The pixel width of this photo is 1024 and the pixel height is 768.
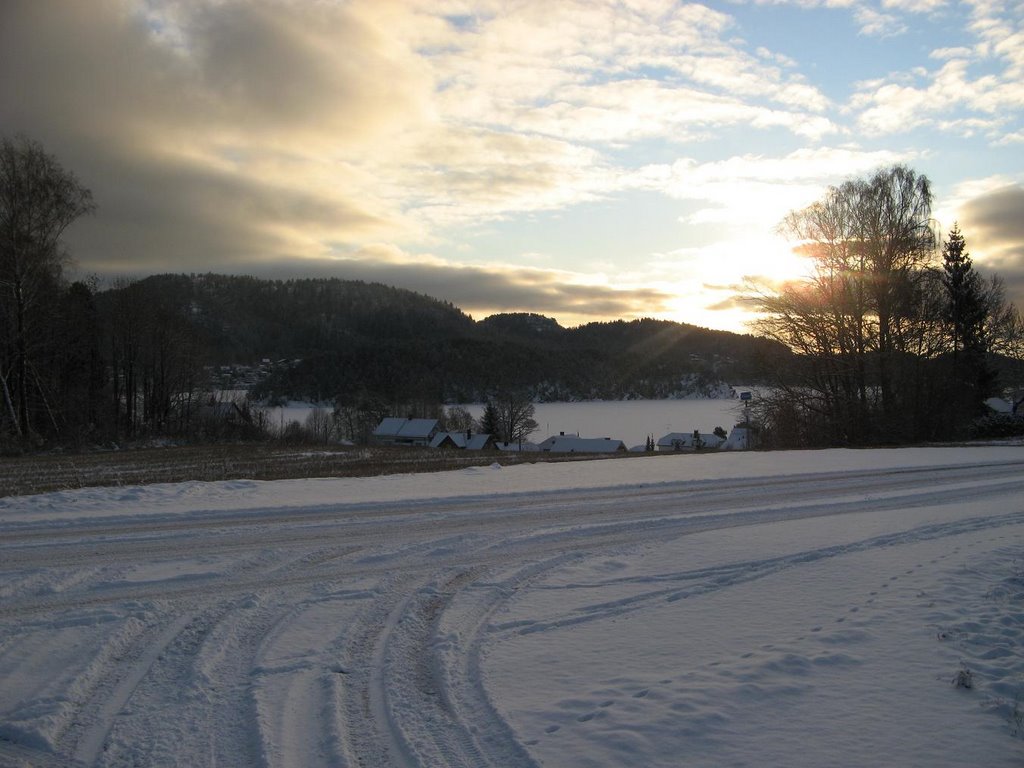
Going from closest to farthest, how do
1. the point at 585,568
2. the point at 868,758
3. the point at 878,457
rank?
the point at 868,758
the point at 585,568
the point at 878,457

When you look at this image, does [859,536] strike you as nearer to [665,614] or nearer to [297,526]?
[665,614]

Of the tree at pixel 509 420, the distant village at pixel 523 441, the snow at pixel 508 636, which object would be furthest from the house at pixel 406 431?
the snow at pixel 508 636

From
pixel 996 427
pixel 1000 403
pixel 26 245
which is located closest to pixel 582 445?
pixel 1000 403

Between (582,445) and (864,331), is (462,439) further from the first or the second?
(864,331)

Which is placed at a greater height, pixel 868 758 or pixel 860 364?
pixel 860 364

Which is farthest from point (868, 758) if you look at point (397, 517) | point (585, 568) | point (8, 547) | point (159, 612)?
point (8, 547)

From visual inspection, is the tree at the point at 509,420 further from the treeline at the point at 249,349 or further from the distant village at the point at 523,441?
the treeline at the point at 249,349

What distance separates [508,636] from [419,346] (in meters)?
127

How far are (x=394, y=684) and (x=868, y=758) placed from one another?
304 cm

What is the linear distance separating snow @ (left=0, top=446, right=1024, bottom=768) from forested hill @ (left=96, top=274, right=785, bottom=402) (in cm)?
7888

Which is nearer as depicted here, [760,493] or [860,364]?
[760,493]

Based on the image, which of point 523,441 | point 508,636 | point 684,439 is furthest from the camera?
point 523,441

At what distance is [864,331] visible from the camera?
2983cm

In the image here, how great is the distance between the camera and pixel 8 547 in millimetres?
8461
